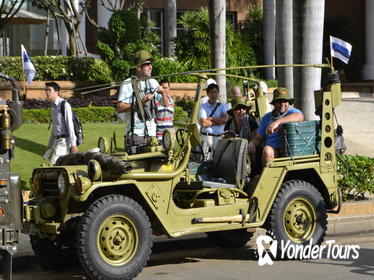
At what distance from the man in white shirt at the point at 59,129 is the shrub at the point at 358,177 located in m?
3.95

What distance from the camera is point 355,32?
122ft

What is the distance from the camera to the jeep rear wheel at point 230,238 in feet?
33.3

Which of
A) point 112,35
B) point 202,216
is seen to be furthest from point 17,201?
point 112,35

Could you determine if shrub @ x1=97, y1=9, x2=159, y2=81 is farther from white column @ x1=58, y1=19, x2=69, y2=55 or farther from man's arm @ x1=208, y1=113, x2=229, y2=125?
man's arm @ x1=208, y1=113, x2=229, y2=125

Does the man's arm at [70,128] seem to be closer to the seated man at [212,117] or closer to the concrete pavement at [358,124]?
the seated man at [212,117]

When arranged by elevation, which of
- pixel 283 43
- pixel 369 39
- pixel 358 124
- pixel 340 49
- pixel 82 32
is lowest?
pixel 358 124

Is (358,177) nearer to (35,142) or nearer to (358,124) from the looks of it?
(35,142)

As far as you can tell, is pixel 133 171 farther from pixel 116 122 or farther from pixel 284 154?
pixel 116 122

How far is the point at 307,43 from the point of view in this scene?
1307 centimetres

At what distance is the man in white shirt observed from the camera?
468 inches

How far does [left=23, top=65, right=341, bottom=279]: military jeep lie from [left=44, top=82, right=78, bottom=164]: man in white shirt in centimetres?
273

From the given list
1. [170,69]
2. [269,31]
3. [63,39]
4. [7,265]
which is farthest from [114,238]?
[63,39]

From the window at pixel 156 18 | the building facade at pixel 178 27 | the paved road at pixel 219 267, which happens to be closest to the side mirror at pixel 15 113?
the paved road at pixel 219 267

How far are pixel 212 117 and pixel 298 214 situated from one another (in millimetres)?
2386
